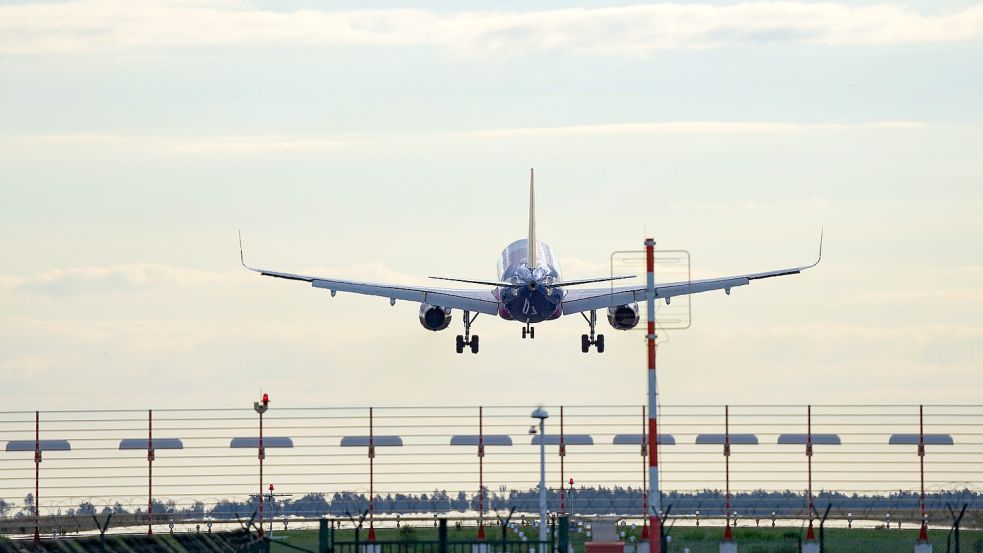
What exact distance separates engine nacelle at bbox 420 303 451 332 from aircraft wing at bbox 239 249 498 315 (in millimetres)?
349

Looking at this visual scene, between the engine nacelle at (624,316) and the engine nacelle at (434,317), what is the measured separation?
366 inches

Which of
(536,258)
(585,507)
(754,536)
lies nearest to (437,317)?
(536,258)

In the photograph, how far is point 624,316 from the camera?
3912 inches

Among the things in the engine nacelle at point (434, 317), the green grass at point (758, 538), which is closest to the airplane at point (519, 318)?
the engine nacelle at point (434, 317)

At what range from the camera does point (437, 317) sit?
99812 mm

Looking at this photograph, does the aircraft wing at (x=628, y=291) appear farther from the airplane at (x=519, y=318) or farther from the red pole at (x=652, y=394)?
the red pole at (x=652, y=394)

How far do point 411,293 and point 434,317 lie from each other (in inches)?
95.0

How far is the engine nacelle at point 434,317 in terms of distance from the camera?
99.8 metres

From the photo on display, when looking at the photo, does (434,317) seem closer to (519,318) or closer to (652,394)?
(519,318)

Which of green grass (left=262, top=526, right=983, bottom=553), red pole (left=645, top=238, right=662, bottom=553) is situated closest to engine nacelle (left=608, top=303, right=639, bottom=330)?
green grass (left=262, top=526, right=983, bottom=553)

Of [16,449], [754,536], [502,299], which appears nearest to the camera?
[16,449]

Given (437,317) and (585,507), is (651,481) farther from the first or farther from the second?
(437,317)

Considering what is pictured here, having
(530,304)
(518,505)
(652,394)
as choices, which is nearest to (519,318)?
(530,304)

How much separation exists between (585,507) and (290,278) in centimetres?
3366
